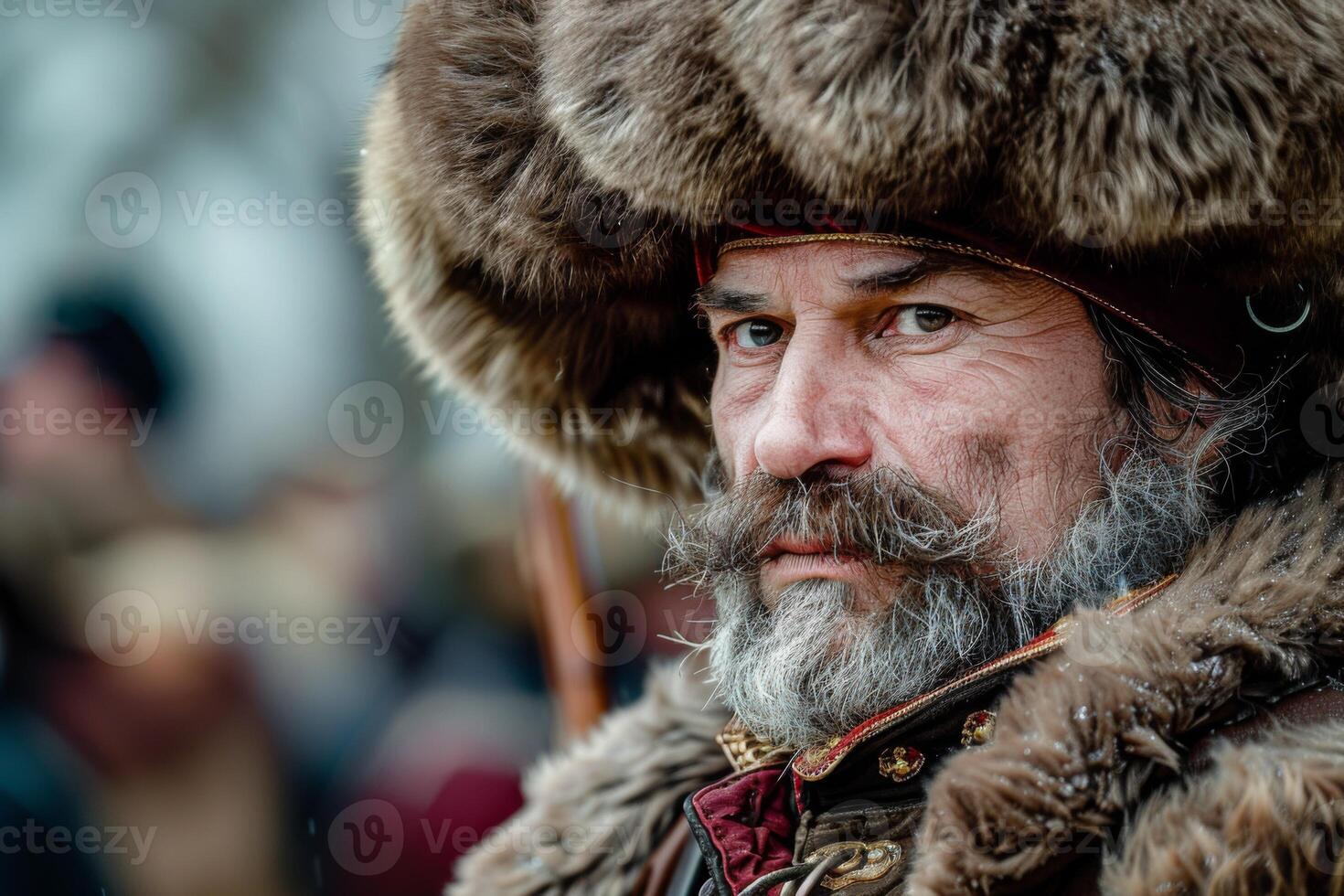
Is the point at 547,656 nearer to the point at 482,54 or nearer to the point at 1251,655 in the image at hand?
the point at 482,54

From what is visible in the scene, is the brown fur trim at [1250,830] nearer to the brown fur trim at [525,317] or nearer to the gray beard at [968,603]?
the gray beard at [968,603]

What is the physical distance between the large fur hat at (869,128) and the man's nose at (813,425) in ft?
0.89

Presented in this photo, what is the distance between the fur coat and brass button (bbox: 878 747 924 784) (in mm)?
124

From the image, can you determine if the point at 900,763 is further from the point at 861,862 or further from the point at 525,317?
the point at 525,317

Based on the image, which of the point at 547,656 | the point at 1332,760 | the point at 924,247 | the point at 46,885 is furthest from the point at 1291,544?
the point at 46,885

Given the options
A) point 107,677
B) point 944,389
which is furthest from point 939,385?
point 107,677

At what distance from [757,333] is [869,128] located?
59cm

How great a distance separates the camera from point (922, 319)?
5.47 feet

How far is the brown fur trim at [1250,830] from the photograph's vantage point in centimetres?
104

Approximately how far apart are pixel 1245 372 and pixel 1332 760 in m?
0.74

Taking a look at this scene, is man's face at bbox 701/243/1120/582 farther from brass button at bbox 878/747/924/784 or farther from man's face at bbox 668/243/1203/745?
brass button at bbox 878/747/924/784

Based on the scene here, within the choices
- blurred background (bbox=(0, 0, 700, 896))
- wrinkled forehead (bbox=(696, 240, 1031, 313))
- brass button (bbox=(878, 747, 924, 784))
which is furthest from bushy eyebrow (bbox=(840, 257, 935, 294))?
blurred background (bbox=(0, 0, 700, 896))

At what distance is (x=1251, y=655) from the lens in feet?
4.05

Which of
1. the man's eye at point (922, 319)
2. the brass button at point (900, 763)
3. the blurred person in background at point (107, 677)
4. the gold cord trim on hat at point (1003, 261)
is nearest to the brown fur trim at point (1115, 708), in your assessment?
the brass button at point (900, 763)
